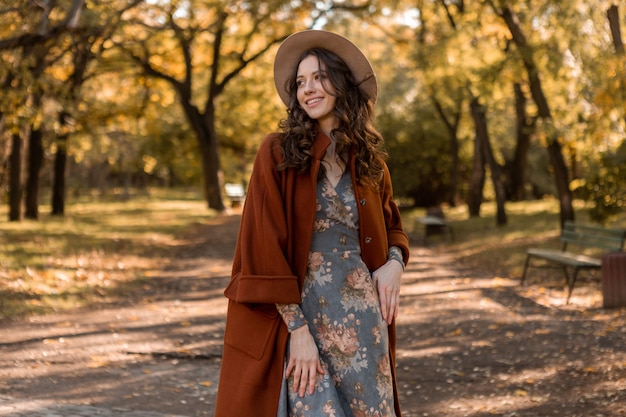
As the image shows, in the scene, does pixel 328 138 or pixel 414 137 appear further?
pixel 414 137

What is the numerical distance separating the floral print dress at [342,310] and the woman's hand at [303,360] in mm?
70

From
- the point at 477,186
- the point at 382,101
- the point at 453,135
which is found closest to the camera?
the point at 477,186

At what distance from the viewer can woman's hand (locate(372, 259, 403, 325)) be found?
3264mm

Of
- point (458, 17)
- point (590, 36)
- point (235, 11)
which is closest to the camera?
point (590, 36)

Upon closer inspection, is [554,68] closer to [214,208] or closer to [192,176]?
[214,208]

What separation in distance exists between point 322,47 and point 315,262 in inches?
30.9

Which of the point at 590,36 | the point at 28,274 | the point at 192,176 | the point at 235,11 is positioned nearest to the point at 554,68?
the point at 590,36

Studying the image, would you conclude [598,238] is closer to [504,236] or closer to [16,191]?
[504,236]

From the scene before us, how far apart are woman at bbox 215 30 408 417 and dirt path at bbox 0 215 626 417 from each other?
3.20 metres

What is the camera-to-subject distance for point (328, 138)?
127 inches

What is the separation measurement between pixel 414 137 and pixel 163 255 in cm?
1568

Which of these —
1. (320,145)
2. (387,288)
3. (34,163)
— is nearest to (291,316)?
(387,288)

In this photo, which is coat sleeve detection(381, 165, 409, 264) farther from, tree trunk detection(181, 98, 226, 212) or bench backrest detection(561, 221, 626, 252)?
tree trunk detection(181, 98, 226, 212)

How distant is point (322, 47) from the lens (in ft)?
10.8
